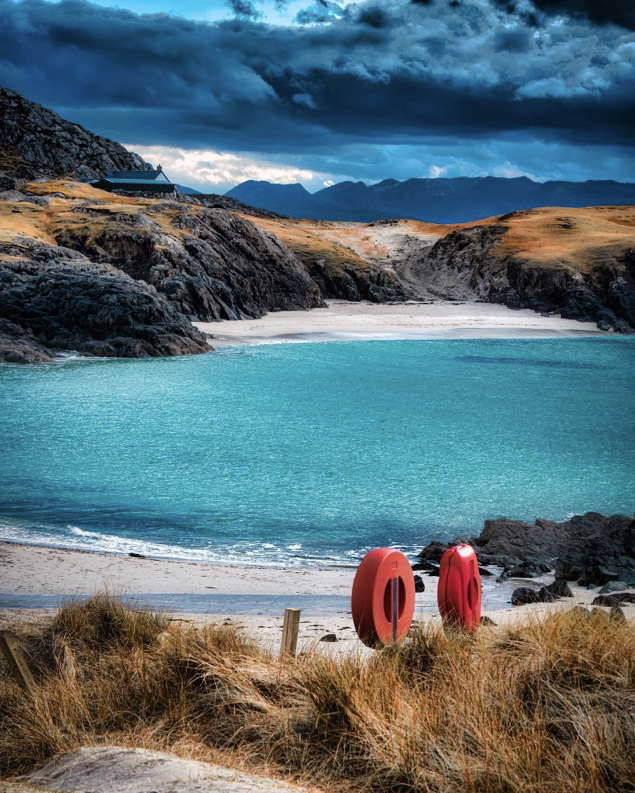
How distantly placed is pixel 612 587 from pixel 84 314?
1345 inches

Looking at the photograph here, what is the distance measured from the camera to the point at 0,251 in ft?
146

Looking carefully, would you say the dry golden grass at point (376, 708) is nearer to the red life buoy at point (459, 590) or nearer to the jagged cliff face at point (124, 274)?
the red life buoy at point (459, 590)

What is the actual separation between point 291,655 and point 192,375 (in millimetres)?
28244

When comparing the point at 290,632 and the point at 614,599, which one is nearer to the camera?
the point at 290,632

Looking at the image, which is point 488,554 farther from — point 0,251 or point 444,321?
point 444,321

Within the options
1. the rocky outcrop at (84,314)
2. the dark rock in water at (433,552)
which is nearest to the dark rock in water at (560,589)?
the dark rock in water at (433,552)

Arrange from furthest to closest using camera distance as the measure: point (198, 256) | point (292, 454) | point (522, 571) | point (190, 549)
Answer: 1. point (198, 256)
2. point (292, 454)
3. point (190, 549)
4. point (522, 571)

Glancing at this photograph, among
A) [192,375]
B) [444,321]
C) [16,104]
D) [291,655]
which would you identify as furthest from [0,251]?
[16,104]

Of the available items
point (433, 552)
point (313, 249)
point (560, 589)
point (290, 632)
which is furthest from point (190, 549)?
point (313, 249)

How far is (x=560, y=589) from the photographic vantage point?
35.4ft

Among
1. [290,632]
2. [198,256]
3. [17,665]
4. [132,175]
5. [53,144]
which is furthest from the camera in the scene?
[53,144]

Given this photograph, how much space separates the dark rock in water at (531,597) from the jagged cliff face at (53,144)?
82165 millimetres

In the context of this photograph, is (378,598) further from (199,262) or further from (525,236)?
(525,236)

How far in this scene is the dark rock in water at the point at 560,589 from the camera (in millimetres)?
10711
